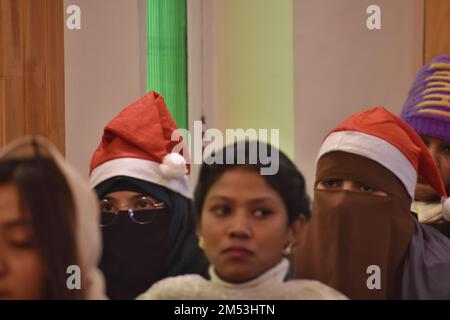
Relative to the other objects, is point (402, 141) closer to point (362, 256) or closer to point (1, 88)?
point (362, 256)

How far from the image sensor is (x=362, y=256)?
109 cm

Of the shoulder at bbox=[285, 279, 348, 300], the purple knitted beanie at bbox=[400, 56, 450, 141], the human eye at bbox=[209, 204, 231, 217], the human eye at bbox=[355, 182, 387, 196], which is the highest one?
the purple knitted beanie at bbox=[400, 56, 450, 141]

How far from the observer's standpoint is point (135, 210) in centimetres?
107

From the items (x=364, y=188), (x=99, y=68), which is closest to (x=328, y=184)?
(x=364, y=188)

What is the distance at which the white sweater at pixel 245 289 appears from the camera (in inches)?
38.2

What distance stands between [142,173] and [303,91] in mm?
285

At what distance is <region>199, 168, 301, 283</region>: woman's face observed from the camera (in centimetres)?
95

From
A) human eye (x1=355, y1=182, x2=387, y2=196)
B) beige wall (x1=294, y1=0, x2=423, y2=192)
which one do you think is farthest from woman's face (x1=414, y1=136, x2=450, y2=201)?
human eye (x1=355, y1=182, x2=387, y2=196)

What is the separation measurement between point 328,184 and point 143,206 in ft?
0.94

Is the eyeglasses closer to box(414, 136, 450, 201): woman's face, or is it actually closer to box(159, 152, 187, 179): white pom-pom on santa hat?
box(159, 152, 187, 179): white pom-pom on santa hat

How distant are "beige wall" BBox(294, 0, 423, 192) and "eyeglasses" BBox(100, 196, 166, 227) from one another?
237mm

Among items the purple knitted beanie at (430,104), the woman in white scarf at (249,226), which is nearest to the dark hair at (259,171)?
the woman in white scarf at (249,226)

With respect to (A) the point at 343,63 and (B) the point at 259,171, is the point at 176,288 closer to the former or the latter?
(B) the point at 259,171

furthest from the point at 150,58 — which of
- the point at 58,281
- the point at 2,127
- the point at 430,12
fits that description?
the point at 430,12
